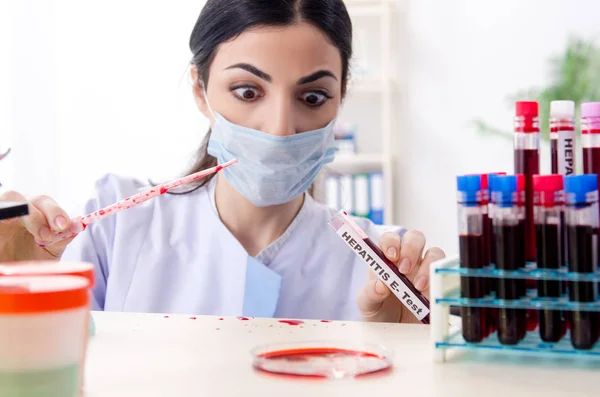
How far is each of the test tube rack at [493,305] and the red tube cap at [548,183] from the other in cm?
7

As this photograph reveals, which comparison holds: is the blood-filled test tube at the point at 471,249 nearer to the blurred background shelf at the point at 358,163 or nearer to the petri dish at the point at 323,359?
the petri dish at the point at 323,359

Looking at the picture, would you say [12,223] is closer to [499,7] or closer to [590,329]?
[590,329]

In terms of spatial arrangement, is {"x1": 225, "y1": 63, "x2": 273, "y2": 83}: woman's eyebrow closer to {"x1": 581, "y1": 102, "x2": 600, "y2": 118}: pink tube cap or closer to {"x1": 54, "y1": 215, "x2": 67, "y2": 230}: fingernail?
{"x1": 54, "y1": 215, "x2": 67, "y2": 230}: fingernail

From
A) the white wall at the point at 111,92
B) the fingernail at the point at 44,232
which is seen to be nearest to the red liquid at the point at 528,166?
the fingernail at the point at 44,232

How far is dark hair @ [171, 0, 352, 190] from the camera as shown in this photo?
4.09 ft

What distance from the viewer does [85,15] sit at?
11.7 feet

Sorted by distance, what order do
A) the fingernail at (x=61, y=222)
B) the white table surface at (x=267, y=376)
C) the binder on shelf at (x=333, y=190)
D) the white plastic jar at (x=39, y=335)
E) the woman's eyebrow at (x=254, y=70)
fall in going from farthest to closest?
the binder on shelf at (x=333, y=190) < the woman's eyebrow at (x=254, y=70) < the fingernail at (x=61, y=222) < the white table surface at (x=267, y=376) < the white plastic jar at (x=39, y=335)

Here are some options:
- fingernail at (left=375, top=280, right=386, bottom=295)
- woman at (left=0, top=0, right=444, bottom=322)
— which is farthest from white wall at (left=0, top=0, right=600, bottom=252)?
fingernail at (left=375, top=280, right=386, bottom=295)

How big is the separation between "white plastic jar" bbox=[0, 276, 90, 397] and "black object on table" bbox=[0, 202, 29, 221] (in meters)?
0.10

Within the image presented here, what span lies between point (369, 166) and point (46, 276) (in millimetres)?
3231

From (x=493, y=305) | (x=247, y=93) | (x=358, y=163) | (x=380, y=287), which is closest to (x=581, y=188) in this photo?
(x=493, y=305)

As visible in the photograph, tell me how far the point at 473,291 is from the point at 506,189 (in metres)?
0.10

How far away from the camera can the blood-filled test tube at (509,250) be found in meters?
0.67

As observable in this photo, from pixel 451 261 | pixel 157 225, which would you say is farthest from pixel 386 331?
pixel 157 225
